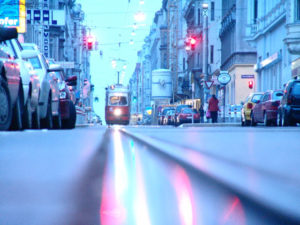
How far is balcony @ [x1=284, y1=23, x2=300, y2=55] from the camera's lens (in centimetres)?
3017

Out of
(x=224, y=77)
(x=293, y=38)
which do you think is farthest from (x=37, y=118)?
(x=293, y=38)

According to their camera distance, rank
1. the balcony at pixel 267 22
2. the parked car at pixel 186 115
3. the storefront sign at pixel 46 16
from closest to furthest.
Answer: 1. the storefront sign at pixel 46 16
2. the balcony at pixel 267 22
3. the parked car at pixel 186 115

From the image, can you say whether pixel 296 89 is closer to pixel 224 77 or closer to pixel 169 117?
pixel 224 77

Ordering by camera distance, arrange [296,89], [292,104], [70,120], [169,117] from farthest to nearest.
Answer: [169,117]
[296,89]
[292,104]
[70,120]

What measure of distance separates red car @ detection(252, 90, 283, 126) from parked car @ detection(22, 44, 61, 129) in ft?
41.8

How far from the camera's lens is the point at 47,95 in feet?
34.7

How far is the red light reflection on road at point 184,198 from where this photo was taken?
61cm

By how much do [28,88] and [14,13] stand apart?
74.8 feet

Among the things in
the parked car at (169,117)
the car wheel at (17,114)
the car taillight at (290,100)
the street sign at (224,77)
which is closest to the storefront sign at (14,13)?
the street sign at (224,77)

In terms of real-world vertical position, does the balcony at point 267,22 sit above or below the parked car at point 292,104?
above

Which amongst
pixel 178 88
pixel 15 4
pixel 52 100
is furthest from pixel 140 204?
pixel 178 88

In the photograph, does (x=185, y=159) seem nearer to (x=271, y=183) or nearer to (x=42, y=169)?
(x=42, y=169)

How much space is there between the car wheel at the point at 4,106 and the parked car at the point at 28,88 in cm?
106

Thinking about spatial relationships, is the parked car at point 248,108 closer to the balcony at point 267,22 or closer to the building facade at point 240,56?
the balcony at point 267,22
